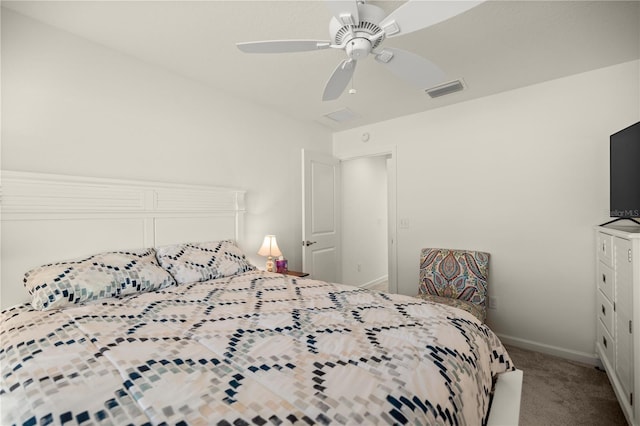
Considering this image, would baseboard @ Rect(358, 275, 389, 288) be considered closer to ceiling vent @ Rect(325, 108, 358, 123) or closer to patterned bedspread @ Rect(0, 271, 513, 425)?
ceiling vent @ Rect(325, 108, 358, 123)

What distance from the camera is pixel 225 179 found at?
2.97 metres

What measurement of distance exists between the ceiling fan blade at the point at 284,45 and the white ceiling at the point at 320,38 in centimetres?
37

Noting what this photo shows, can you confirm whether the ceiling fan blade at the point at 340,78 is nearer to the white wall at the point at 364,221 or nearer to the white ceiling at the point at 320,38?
the white ceiling at the point at 320,38

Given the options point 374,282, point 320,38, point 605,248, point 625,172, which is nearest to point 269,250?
point 320,38

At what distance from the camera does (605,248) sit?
2156 millimetres

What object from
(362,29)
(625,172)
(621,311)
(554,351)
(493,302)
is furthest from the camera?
(493,302)

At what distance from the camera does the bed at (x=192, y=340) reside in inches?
30.6

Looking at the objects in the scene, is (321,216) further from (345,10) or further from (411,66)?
(345,10)

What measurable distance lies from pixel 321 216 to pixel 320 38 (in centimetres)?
209

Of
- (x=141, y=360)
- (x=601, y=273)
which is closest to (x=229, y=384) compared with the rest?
(x=141, y=360)

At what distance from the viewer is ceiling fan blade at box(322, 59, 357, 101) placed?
5.55ft

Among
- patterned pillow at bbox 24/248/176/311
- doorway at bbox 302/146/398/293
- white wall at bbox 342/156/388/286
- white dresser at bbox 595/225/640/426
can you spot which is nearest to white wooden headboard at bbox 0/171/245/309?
patterned pillow at bbox 24/248/176/311

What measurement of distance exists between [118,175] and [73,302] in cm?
101

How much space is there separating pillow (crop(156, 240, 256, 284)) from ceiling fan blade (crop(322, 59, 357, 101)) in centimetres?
150
